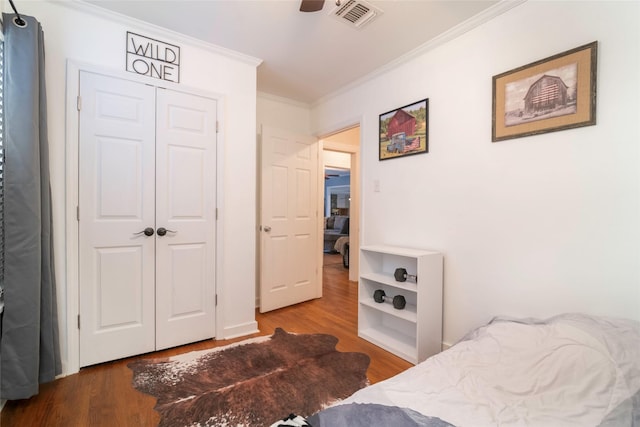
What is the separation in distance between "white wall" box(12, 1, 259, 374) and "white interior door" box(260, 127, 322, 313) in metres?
0.54

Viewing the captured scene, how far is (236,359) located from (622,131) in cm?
282

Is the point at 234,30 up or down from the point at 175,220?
up

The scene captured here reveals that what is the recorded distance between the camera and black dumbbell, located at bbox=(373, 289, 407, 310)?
245cm

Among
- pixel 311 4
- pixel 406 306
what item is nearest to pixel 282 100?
pixel 311 4

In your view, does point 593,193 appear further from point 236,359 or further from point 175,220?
point 175,220

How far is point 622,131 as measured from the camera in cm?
151

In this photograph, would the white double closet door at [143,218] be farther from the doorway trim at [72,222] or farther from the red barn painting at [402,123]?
the red barn painting at [402,123]

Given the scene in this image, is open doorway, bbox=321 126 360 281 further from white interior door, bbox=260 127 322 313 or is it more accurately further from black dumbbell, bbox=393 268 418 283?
black dumbbell, bbox=393 268 418 283

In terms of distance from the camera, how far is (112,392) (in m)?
1.81

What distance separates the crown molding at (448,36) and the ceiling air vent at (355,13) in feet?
1.97

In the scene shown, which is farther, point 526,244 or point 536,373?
point 526,244

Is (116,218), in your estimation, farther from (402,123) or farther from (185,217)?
(402,123)

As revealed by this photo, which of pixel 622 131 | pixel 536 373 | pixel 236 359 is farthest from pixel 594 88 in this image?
pixel 236 359

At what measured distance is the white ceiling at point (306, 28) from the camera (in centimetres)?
199
